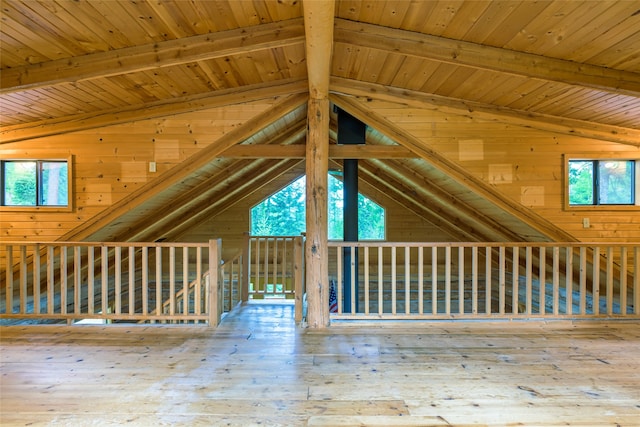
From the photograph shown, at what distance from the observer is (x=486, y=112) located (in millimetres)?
3238

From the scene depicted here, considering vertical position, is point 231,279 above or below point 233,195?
below

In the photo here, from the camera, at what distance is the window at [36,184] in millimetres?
3500

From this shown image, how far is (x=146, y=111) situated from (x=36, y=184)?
1499mm

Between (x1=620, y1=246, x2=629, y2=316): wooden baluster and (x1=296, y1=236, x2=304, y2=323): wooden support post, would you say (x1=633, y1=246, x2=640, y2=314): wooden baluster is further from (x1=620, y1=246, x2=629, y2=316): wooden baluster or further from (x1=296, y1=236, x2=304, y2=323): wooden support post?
(x1=296, y1=236, x2=304, y2=323): wooden support post

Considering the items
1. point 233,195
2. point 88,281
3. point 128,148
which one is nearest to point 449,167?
point 128,148

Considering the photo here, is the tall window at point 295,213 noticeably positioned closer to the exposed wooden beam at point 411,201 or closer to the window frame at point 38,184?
the exposed wooden beam at point 411,201

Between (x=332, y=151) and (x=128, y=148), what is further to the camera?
(x=332, y=151)

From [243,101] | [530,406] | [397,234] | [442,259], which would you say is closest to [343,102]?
[243,101]

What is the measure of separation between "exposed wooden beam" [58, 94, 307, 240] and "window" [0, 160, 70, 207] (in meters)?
0.45

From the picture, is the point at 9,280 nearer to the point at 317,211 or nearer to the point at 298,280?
the point at 298,280

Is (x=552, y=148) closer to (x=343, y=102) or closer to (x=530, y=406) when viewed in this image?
(x=343, y=102)

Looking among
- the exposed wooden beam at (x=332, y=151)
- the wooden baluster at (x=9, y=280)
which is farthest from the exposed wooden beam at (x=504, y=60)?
the wooden baluster at (x=9, y=280)

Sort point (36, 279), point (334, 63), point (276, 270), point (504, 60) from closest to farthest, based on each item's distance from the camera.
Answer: point (504, 60)
point (334, 63)
point (36, 279)
point (276, 270)

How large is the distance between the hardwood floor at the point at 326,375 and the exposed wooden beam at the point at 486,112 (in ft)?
6.24
